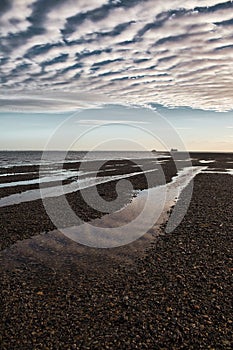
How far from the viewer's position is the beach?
6695 mm

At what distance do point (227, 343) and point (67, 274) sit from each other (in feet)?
18.0

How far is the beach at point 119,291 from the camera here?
6695 mm

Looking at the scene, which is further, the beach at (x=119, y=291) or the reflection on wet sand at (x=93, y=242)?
the reflection on wet sand at (x=93, y=242)

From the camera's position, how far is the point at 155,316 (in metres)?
7.44

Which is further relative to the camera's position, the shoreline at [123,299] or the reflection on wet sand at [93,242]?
the reflection on wet sand at [93,242]

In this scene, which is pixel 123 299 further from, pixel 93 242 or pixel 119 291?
pixel 93 242

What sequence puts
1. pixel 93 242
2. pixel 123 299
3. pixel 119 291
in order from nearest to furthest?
pixel 123 299, pixel 119 291, pixel 93 242

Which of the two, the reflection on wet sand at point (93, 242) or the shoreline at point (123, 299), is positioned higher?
the reflection on wet sand at point (93, 242)

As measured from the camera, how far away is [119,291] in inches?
346

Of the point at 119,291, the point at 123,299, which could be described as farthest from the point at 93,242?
the point at 123,299

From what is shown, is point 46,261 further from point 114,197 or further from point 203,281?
point 114,197

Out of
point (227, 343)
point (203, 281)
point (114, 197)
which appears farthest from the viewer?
point (114, 197)

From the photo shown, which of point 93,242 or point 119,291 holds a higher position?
point 93,242

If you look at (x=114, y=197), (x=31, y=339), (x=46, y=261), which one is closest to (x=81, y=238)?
(x=46, y=261)
